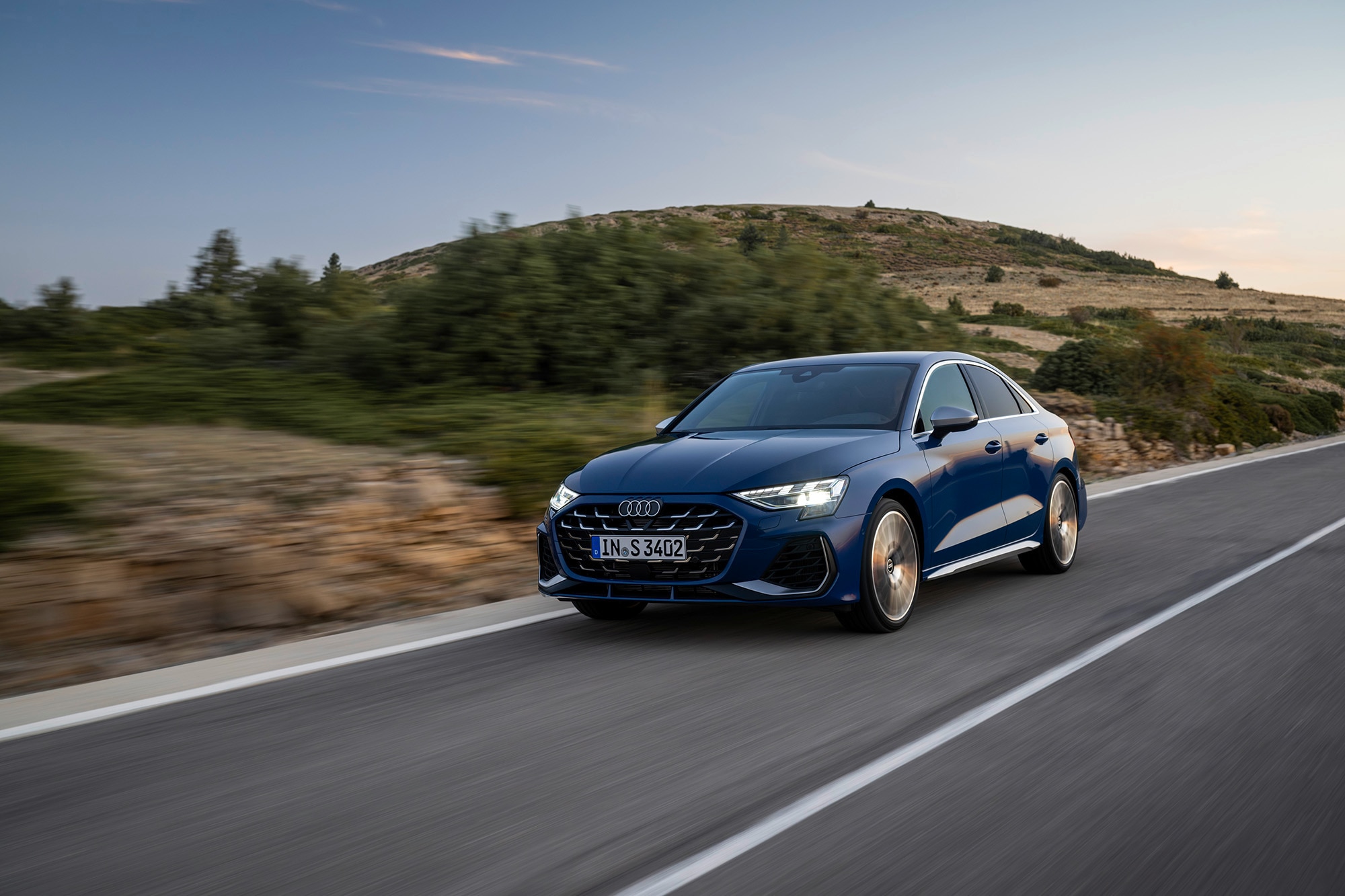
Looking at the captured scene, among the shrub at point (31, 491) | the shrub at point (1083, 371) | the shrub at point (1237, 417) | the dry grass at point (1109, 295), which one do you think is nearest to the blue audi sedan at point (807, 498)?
the shrub at point (31, 491)

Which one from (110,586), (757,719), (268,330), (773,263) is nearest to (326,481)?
(110,586)

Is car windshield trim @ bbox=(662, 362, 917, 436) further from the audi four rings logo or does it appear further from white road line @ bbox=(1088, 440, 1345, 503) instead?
white road line @ bbox=(1088, 440, 1345, 503)

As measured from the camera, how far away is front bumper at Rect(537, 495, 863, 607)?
602 cm

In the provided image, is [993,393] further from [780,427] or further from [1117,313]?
[1117,313]

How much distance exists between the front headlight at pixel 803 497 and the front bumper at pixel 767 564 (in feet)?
0.11

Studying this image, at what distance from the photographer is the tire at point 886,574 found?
6266mm

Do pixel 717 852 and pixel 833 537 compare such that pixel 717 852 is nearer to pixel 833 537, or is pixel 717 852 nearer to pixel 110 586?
pixel 833 537

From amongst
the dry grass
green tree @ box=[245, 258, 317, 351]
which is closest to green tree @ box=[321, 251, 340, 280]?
green tree @ box=[245, 258, 317, 351]

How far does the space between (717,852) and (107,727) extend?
2.89 m

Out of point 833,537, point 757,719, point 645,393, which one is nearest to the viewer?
point 757,719

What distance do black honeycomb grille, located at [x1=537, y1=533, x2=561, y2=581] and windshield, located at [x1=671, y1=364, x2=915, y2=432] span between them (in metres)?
1.24

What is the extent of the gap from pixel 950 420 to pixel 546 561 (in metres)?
2.44

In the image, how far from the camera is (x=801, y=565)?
6055 millimetres

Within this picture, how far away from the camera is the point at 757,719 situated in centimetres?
484
